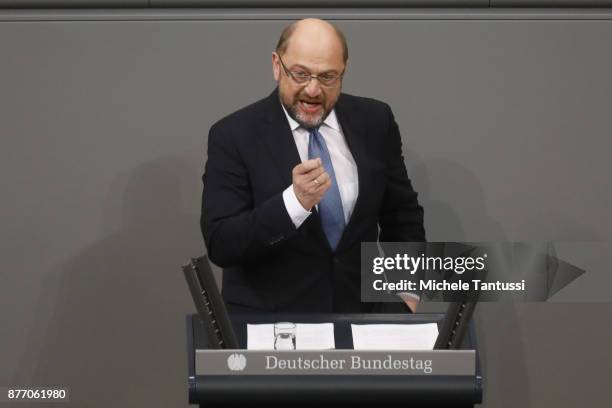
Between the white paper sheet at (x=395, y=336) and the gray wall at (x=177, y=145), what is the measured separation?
5.15 feet

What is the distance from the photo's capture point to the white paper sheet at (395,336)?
2.53 metres

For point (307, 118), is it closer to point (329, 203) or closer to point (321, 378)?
point (329, 203)

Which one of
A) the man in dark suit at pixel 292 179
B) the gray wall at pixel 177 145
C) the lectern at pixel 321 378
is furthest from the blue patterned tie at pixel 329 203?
the gray wall at pixel 177 145

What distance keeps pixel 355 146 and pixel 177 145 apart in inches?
41.6

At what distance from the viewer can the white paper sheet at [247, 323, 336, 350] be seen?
2498mm

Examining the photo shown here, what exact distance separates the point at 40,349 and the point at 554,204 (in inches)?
73.4

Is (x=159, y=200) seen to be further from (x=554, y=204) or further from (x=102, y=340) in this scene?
(x=554, y=204)

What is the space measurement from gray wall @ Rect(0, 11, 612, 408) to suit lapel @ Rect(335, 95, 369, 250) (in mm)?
831

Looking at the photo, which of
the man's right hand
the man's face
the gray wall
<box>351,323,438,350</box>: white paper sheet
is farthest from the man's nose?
the gray wall

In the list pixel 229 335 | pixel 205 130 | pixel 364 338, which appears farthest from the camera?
pixel 205 130

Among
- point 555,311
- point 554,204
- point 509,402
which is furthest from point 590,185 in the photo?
point 509,402

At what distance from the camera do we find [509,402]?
4211 mm

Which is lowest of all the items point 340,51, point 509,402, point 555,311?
point 509,402

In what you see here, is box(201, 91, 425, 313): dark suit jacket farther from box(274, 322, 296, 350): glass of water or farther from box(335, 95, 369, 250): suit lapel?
box(274, 322, 296, 350): glass of water
